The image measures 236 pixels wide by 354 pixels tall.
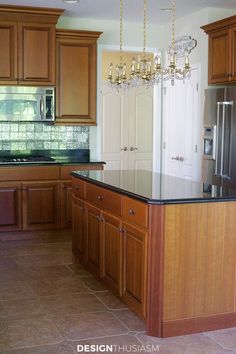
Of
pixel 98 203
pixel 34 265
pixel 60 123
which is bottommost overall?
pixel 34 265

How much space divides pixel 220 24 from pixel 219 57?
0.36 metres

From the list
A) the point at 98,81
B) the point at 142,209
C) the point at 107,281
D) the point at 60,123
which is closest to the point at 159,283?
the point at 142,209

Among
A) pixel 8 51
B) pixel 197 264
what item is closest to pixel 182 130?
pixel 8 51

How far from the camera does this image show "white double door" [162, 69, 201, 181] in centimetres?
663

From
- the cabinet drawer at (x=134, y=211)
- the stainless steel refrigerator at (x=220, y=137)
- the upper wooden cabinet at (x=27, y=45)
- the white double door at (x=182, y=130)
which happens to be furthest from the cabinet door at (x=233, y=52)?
the cabinet drawer at (x=134, y=211)

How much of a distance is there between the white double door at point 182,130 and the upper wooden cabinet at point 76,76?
46.5 inches

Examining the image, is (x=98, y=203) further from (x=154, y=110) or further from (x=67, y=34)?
(x=154, y=110)

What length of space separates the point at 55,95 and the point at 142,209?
3.52 metres

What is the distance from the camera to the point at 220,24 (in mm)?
5801

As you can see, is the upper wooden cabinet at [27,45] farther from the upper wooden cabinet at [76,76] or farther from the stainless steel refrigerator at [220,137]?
the stainless steel refrigerator at [220,137]

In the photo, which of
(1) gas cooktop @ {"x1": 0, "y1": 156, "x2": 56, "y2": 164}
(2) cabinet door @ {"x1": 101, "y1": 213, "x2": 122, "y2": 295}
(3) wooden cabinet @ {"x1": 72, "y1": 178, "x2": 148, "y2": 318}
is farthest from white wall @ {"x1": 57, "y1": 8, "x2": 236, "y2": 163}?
(2) cabinet door @ {"x1": 101, "y1": 213, "x2": 122, "y2": 295}

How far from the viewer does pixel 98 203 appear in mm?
4242

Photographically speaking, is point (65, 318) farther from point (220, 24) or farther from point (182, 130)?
point (182, 130)

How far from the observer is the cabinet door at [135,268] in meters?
3.36
